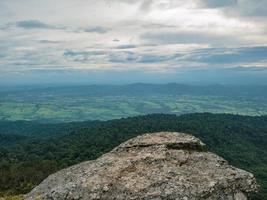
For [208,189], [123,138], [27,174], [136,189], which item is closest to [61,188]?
[136,189]

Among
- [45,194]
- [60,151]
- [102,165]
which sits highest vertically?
[102,165]

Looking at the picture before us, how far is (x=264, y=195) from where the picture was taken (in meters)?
114

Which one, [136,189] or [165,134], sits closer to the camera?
[136,189]

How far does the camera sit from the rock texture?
744 inches

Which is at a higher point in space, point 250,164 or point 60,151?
point 60,151

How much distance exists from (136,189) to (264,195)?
342 ft

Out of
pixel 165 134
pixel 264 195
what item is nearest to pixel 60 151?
pixel 264 195

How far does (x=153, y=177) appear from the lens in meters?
19.5

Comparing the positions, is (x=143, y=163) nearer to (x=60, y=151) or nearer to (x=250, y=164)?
(x=60, y=151)

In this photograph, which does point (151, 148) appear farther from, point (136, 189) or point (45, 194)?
point (45, 194)

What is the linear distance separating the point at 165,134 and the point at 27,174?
76.8 metres

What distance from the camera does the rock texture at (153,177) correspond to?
1891 cm

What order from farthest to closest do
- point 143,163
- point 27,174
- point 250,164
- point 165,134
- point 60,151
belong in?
1. point 250,164
2. point 60,151
3. point 27,174
4. point 165,134
5. point 143,163

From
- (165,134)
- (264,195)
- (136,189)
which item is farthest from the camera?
(264,195)
